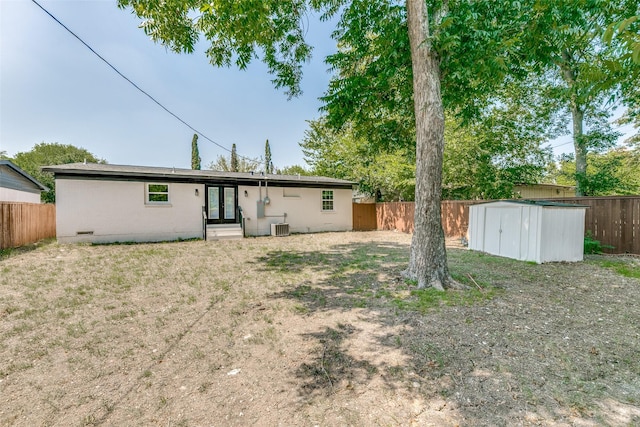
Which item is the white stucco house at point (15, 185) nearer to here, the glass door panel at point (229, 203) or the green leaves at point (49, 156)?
the glass door panel at point (229, 203)

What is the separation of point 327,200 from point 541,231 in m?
9.73

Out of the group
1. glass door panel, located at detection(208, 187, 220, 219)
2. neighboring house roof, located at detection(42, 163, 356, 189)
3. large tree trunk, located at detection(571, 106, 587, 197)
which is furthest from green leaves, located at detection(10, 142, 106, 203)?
large tree trunk, located at detection(571, 106, 587, 197)

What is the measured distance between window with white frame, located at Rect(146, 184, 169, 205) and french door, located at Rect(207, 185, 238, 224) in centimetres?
166

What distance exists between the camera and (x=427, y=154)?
16.4 ft

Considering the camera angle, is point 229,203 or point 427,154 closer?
point 427,154

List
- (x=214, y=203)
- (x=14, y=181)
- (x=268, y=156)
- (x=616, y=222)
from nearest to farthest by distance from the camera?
(x=616, y=222) → (x=214, y=203) → (x=14, y=181) → (x=268, y=156)

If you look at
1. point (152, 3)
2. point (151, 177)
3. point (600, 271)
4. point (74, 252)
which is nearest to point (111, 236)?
point (74, 252)

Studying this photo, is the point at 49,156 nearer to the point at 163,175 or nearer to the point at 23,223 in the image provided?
the point at 23,223

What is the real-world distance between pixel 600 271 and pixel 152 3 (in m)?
10.5

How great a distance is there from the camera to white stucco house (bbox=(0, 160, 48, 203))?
13016mm

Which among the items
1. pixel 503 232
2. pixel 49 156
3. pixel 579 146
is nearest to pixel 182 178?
pixel 503 232

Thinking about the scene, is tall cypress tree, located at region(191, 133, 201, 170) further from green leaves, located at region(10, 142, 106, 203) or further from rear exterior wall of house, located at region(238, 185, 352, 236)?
rear exterior wall of house, located at region(238, 185, 352, 236)

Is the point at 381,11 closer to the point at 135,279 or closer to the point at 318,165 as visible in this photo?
the point at 135,279

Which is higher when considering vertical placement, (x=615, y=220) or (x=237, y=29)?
(x=237, y=29)
